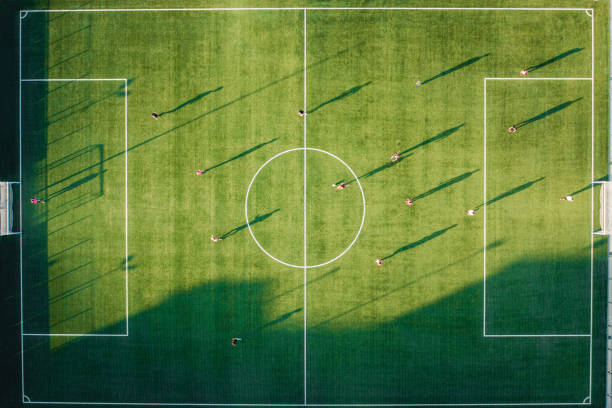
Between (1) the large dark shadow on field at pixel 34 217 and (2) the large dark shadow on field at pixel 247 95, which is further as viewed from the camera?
(1) the large dark shadow on field at pixel 34 217

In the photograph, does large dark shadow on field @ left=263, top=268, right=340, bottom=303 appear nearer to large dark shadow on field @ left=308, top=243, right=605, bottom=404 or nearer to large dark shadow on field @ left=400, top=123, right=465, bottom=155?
large dark shadow on field @ left=308, top=243, right=605, bottom=404

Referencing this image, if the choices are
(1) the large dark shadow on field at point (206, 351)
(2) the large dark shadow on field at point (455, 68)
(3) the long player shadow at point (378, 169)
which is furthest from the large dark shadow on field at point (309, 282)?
(2) the large dark shadow on field at point (455, 68)

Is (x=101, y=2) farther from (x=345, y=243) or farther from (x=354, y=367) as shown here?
(x=354, y=367)

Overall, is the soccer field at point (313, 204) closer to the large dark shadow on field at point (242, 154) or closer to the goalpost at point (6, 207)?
the large dark shadow on field at point (242, 154)

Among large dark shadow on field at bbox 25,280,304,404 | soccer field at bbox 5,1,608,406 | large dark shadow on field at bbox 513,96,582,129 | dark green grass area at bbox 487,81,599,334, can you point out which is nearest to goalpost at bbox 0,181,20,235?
soccer field at bbox 5,1,608,406

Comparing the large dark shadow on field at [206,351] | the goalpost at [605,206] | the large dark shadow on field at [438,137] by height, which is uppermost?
the large dark shadow on field at [438,137]

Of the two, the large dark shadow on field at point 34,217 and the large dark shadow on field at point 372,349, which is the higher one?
the large dark shadow on field at point 34,217
